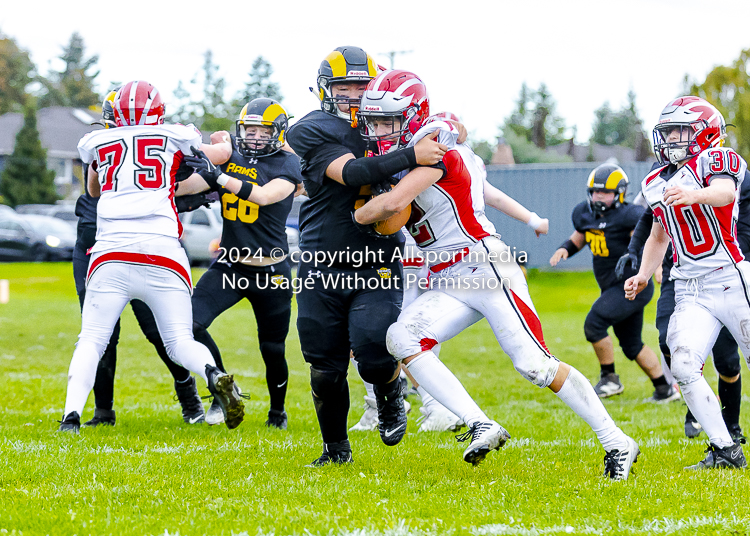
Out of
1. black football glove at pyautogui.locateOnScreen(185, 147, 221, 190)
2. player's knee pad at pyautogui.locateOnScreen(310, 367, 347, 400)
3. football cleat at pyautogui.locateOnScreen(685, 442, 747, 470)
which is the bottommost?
football cleat at pyautogui.locateOnScreen(685, 442, 747, 470)

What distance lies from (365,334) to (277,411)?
1.93m

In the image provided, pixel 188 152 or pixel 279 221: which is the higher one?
pixel 188 152

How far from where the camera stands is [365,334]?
3.97m

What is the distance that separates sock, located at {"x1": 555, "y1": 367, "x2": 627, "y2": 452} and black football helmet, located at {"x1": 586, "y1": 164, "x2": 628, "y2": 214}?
3750 mm

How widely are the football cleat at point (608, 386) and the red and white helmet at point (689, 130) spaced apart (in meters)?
3.25

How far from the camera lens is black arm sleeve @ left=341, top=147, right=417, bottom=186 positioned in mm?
3707

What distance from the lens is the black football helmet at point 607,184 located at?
23.9 feet

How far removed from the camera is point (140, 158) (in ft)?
15.5

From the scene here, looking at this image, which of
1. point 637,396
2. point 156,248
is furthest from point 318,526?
point 637,396

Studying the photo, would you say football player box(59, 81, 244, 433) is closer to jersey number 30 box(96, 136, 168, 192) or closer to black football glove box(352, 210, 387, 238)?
jersey number 30 box(96, 136, 168, 192)

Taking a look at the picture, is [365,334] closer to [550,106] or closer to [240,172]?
[240,172]

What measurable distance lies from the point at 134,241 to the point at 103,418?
4.82 ft

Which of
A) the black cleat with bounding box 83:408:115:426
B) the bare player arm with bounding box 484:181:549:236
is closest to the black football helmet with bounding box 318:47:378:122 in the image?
the bare player arm with bounding box 484:181:549:236

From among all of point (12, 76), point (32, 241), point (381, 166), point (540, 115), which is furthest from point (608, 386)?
point (12, 76)
